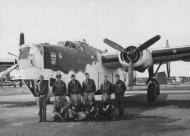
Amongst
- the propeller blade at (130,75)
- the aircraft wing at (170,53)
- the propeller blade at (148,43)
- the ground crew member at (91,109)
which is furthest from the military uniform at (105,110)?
the aircraft wing at (170,53)

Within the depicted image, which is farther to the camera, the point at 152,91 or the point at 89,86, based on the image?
the point at 152,91

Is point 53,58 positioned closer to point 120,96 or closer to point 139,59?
point 120,96

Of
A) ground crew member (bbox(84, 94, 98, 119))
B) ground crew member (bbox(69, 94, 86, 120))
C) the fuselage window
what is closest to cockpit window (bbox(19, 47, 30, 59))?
the fuselage window

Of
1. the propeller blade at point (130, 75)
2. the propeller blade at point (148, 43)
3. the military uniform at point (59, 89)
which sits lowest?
the military uniform at point (59, 89)

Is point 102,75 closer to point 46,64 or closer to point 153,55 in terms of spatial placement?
point 153,55

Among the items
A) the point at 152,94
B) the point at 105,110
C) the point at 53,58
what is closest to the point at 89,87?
the point at 105,110

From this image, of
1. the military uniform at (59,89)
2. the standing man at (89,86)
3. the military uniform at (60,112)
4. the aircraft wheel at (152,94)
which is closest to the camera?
the military uniform at (60,112)

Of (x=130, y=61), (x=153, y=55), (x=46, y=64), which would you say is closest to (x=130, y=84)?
(x=130, y=61)

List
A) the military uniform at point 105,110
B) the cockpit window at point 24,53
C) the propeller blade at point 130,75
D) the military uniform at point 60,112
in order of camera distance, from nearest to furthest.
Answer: the military uniform at point 60,112 < the military uniform at point 105,110 < the cockpit window at point 24,53 < the propeller blade at point 130,75

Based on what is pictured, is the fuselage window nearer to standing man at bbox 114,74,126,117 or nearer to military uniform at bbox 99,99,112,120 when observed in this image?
standing man at bbox 114,74,126,117

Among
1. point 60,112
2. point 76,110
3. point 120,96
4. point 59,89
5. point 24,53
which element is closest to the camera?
point 60,112

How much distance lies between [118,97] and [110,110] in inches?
38.3

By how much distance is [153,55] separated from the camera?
16641mm

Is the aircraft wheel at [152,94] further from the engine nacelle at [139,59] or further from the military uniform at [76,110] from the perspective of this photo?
the military uniform at [76,110]
